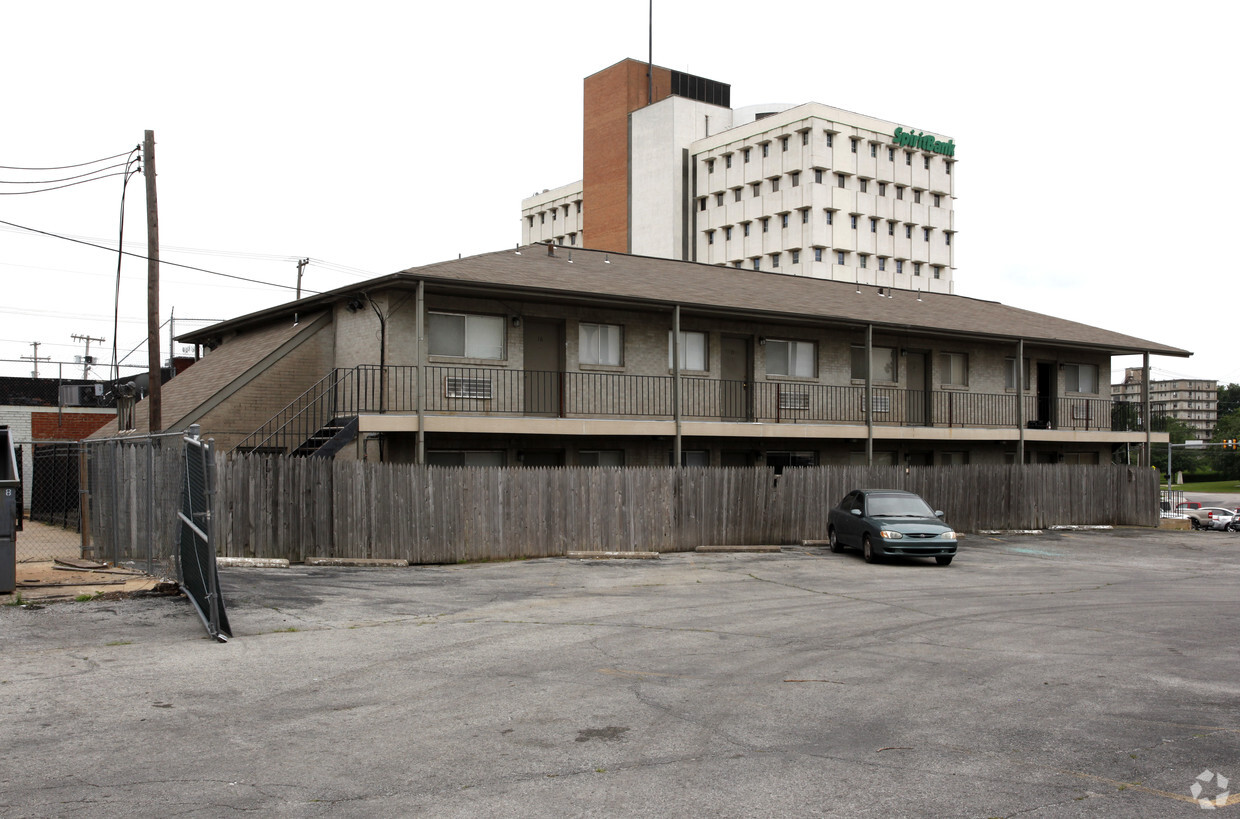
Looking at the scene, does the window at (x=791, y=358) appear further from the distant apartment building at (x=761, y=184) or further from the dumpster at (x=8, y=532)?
the distant apartment building at (x=761, y=184)

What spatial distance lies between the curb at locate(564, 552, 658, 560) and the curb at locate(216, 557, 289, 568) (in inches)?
220

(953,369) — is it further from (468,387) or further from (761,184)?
(761,184)

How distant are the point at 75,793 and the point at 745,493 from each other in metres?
18.1

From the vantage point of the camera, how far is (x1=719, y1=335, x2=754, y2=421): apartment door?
89.6 ft

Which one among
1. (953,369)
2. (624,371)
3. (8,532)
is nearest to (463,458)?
(624,371)

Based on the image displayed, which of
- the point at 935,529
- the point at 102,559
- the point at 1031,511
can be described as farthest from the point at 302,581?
the point at 1031,511

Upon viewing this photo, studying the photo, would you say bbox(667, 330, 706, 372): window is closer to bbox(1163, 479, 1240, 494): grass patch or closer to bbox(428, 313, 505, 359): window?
bbox(428, 313, 505, 359): window

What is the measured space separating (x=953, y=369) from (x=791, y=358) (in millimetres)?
6810

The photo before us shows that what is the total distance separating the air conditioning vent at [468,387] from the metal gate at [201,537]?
10.8 metres

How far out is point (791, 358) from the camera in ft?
94.8

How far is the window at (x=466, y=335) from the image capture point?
901 inches

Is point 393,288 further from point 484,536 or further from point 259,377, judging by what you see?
point 484,536

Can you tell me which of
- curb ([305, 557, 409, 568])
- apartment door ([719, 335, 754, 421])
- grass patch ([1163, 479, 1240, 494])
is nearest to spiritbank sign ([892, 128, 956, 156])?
grass patch ([1163, 479, 1240, 494])

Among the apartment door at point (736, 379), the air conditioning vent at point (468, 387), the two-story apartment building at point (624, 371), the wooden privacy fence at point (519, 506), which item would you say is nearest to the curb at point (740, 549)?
the wooden privacy fence at point (519, 506)
